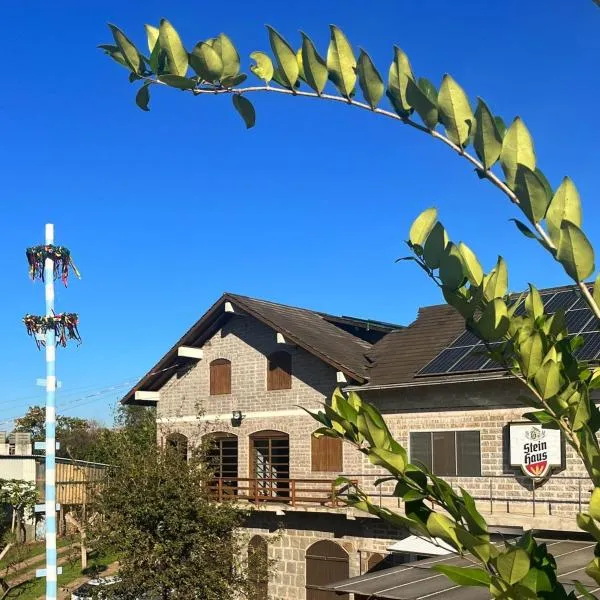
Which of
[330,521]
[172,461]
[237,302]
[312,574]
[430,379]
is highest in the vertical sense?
[237,302]

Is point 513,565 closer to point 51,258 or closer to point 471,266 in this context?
point 471,266

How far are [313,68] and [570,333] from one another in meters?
16.7

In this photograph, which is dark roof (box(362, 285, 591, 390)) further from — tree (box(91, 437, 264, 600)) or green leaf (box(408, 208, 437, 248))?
green leaf (box(408, 208, 437, 248))

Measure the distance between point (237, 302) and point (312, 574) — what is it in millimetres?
8230

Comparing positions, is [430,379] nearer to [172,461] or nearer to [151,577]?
A: [172,461]

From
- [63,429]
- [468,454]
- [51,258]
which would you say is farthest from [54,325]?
[63,429]

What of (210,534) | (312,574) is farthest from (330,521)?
(210,534)

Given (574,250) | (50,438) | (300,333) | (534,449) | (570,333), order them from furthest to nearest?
(300,333) < (534,449) < (570,333) < (50,438) < (574,250)

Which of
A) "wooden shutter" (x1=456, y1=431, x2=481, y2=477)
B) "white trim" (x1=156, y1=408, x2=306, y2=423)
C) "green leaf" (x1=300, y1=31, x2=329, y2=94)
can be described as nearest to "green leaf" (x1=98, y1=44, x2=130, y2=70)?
"green leaf" (x1=300, y1=31, x2=329, y2=94)

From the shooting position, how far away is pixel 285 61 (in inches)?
111

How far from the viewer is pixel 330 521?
2356 centimetres

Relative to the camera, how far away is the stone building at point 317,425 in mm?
19562

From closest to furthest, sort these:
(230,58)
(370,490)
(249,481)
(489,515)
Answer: (230,58) → (489,515) → (370,490) → (249,481)

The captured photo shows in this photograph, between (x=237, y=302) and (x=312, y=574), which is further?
(x=237, y=302)
